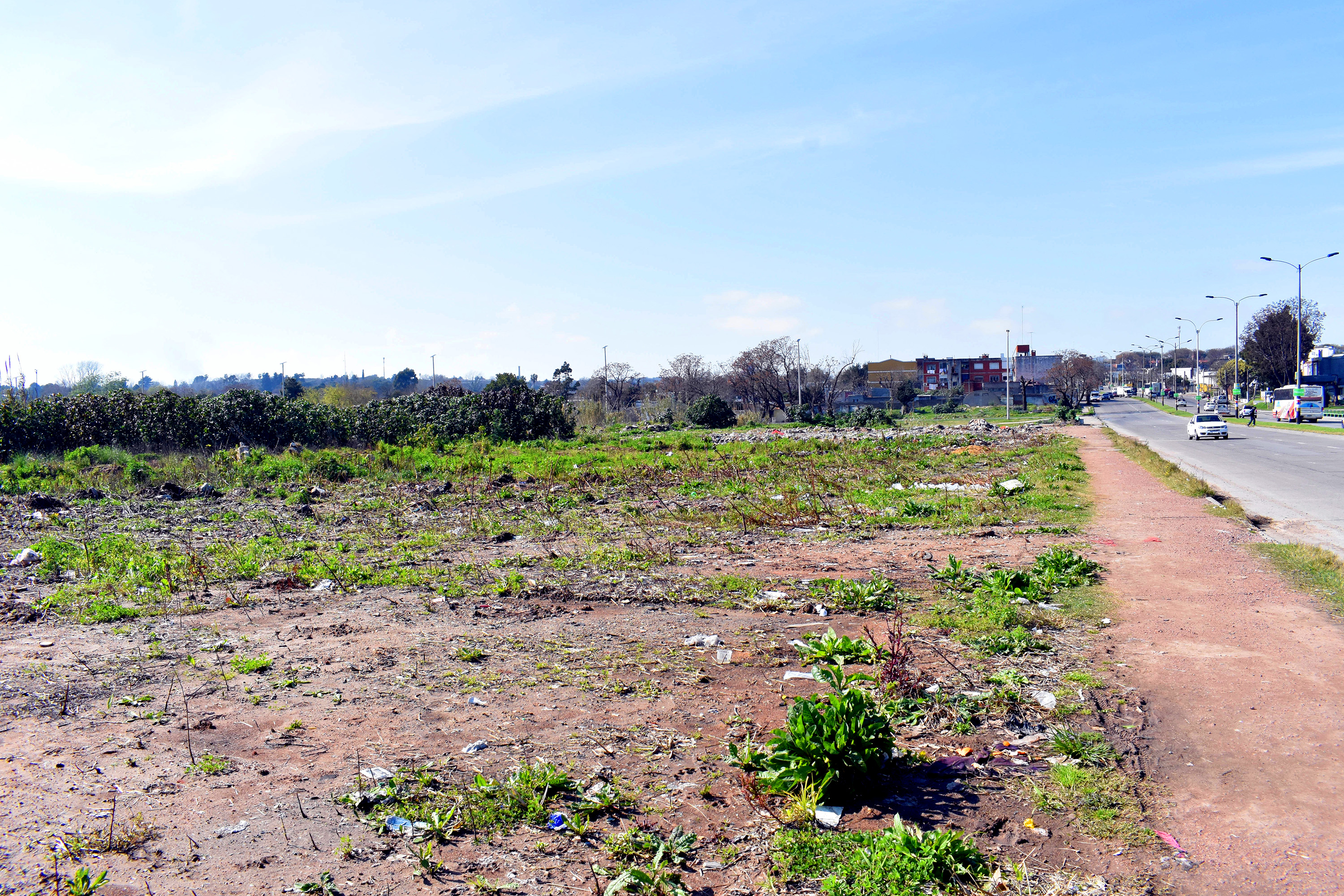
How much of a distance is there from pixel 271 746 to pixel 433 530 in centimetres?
852

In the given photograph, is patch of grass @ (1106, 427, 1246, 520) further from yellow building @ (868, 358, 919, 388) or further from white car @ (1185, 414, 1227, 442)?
yellow building @ (868, 358, 919, 388)

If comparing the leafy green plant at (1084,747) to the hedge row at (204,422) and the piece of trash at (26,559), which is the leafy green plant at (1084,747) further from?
the hedge row at (204,422)

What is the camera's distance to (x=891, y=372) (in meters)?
121

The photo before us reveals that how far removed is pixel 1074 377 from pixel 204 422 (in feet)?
269

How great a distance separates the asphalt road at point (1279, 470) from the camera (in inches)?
477

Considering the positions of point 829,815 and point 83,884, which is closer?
point 83,884

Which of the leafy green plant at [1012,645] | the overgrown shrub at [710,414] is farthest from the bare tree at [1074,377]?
the leafy green plant at [1012,645]

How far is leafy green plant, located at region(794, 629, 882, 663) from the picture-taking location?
6133 mm

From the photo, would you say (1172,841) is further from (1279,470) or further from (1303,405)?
(1303,405)

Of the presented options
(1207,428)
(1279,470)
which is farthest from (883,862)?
(1207,428)

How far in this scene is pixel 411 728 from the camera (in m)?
5.11

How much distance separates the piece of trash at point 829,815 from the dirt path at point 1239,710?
143 centimetres

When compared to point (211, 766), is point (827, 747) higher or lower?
higher

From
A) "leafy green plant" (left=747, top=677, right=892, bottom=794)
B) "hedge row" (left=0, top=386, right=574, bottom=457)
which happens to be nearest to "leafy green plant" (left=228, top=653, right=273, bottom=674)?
"leafy green plant" (left=747, top=677, right=892, bottom=794)
